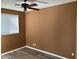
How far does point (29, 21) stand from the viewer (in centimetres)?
A: 546

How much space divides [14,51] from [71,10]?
3.46m

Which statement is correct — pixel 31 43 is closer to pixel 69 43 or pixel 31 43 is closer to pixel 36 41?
pixel 36 41

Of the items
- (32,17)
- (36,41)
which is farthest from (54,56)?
(32,17)

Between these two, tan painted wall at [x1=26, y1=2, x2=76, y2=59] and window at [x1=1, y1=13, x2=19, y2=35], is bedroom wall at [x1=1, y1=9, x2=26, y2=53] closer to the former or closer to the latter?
window at [x1=1, y1=13, x2=19, y2=35]

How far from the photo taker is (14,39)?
498 cm

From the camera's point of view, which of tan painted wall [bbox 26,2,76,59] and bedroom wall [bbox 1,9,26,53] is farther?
bedroom wall [bbox 1,9,26,53]

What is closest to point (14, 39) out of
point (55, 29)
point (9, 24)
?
point (9, 24)

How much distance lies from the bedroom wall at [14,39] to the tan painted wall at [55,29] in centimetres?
49

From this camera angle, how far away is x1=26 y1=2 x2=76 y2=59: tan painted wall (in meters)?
3.62

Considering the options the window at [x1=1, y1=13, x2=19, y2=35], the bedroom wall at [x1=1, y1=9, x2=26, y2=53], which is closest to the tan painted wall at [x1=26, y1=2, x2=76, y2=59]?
the bedroom wall at [x1=1, y1=9, x2=26, y2=53]

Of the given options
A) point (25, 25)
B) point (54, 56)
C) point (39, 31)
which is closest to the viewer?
point (54, 56)

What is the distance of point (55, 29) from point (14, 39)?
2.29 metres

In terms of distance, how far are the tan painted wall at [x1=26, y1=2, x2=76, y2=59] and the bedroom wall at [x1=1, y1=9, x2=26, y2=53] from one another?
489 mm

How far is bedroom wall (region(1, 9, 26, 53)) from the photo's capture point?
4.52 meters
